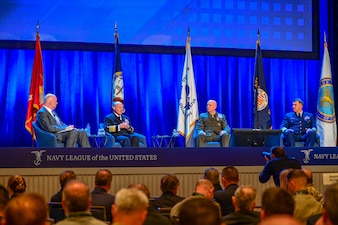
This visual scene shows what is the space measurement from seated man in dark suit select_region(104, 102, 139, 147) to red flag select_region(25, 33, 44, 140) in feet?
3.87

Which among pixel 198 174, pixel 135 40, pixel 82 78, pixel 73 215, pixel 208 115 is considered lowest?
pixel 73 215

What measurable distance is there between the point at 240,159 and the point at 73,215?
5783 mm

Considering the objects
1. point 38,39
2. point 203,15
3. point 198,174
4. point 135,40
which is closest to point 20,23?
point 38,39

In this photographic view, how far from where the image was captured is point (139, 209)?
2979mm

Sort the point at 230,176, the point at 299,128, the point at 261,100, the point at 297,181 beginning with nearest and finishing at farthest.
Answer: the point at 297,181, the point at 230,176, the point at 299,128, the point at 261,100

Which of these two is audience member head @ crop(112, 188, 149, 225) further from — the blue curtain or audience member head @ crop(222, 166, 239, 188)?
the blue curtain

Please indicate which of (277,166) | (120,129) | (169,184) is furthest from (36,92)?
(169,184)

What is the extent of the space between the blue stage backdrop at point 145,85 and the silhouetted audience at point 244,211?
797 cm

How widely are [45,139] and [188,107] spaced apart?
2869 mm

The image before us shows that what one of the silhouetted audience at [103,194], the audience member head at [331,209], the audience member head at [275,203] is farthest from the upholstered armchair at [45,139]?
the audience member head at [331,209]

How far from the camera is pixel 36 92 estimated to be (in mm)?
10125

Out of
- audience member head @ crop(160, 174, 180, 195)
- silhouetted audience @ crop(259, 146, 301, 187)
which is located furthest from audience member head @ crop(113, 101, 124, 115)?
audience member head @ crop(160, 174, 180, 195)

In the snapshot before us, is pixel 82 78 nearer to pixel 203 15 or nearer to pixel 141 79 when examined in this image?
pixel 141 79

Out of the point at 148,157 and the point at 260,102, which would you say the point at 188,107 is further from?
the point at 148,157
